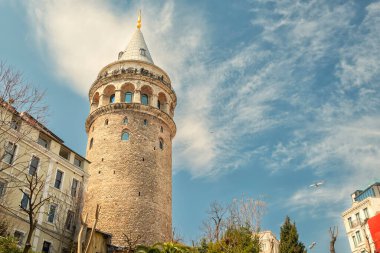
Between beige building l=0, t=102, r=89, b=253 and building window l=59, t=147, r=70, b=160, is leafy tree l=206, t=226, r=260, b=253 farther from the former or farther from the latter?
building window l=59, t=147, r=70, b=160

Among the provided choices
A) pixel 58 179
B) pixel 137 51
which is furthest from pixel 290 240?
pixel 137 51

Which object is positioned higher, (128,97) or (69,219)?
(128,97)

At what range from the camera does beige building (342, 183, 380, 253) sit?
41.6 meters

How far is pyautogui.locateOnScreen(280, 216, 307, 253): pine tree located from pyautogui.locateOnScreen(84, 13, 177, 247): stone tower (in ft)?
34.6

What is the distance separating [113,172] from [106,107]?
283 inches

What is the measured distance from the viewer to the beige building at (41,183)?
939 inches

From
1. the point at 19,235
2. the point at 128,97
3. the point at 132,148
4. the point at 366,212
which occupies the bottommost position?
the point at 19,235

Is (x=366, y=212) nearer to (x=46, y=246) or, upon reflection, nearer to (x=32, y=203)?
(x=46, y=246)

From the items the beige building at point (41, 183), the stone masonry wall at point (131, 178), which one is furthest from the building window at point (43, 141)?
the stone masonry wall at point (131, 178)

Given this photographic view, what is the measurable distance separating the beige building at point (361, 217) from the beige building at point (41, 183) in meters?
28.9

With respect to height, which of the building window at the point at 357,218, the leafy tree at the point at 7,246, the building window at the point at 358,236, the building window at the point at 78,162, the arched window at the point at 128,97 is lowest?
the leafy tree at the point at 7,246

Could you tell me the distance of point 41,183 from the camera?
24266 millimetres

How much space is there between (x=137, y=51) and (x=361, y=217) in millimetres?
30558

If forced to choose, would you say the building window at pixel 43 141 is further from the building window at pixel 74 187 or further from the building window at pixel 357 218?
the building window at pixel 357 218
